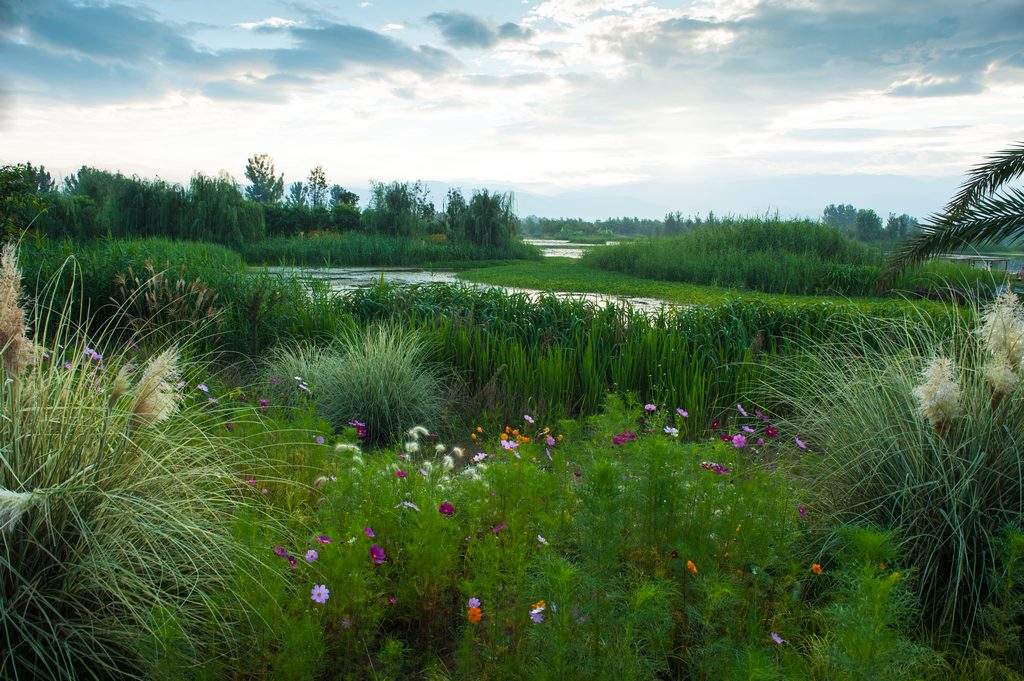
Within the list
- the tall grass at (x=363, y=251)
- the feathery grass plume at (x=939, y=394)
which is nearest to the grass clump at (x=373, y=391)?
the feathery grass plume at (x=939, y=394)

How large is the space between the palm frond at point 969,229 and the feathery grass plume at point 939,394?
15.2ft

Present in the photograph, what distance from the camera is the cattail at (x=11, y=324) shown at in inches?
88.1

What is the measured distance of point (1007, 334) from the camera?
2678 millimetres

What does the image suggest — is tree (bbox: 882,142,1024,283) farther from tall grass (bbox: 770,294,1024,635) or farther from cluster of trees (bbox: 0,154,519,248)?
cluster of trees (bbox: 0,154,519,248)

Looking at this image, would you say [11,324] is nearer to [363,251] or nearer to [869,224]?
[363,251]

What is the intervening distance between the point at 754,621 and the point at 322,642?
1.29 meters

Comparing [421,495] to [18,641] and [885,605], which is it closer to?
[18,641]

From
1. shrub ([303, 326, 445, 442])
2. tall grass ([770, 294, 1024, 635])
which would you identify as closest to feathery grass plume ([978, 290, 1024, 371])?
tall grass ([770, 294, 1024, 635])

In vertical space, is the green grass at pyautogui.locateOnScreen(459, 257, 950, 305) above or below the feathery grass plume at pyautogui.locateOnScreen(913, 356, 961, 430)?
below

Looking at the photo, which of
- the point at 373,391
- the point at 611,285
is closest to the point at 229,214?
the point at 611,285

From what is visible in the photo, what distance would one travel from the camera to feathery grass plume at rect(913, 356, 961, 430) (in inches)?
97.8

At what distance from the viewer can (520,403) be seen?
207 inches

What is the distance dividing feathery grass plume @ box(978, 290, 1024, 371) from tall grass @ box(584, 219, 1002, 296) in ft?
35.9

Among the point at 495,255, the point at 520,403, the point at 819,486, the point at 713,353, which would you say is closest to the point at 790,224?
the point at 495,255
